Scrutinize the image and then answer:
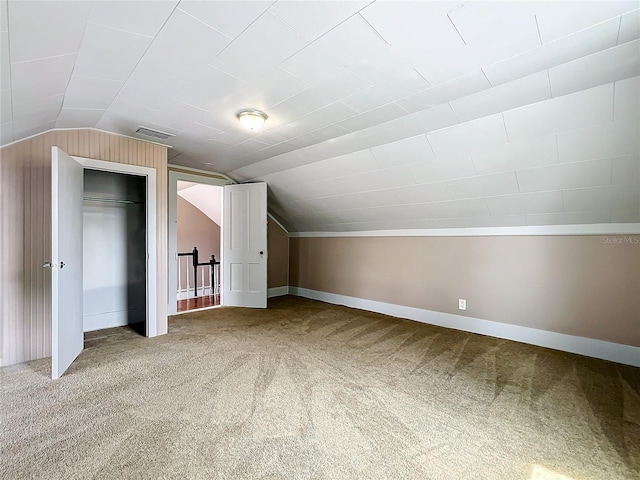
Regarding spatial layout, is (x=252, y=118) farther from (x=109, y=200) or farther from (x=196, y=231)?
(x=196, y=231)

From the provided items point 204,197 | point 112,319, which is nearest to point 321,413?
point 112,319

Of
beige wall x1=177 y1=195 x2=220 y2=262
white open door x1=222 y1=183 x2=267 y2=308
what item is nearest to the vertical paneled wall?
white open door x1=222 y1=183 x2=267 y2=308

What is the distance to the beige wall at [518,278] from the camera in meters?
2.92

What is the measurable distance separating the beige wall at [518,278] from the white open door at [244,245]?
63.2 inches

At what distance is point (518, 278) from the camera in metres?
3.48

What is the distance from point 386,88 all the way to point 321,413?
2.44 metres

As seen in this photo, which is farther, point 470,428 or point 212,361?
point 212,361

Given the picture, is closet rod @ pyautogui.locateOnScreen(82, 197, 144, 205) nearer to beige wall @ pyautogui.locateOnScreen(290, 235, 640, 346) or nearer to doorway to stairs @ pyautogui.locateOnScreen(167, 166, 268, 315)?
doorway to stairs @ pyautogui.locateOnScreen(167, 166, 268, 315)

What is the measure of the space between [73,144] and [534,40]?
13.6ft

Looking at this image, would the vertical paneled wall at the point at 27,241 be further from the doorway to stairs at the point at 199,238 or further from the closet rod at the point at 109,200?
the doorway to stairs at the point at 199,238

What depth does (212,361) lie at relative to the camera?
290 centimetres

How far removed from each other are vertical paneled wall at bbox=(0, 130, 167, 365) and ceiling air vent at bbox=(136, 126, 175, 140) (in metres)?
0.51

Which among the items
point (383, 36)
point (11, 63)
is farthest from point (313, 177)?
point (11, 63)

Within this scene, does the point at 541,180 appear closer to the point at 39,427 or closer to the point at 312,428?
the point at 312,428
